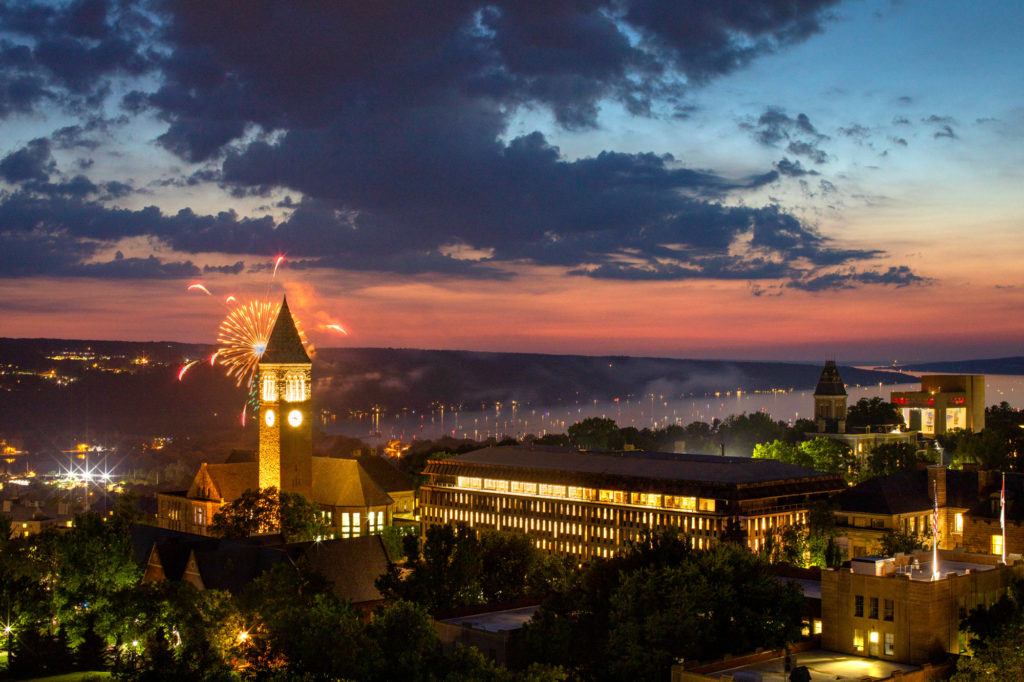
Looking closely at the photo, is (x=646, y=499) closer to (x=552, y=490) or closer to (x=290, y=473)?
(x=552, y=490)

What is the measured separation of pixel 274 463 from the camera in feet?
450

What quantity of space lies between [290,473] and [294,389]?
953 centimetres

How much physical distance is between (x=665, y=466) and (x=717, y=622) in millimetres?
77627

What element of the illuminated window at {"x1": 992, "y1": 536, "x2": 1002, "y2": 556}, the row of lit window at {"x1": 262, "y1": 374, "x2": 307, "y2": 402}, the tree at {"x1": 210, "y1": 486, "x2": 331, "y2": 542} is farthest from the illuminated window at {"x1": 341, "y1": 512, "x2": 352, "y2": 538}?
the illuminated window at {"x1": 992, "y1": 536, "x2": 1002, "y2": 556}

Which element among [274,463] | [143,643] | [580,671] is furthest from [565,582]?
[274,463]

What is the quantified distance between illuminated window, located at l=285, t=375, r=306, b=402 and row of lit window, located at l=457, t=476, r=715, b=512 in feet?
99.6

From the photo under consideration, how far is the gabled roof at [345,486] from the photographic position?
6033 inches

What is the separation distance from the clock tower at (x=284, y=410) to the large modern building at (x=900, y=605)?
8332 centimetres

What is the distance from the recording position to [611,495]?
143125 mm

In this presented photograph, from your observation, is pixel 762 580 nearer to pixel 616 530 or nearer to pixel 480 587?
pixel 480 587

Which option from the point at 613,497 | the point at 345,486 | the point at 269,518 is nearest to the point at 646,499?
the point at 613,497

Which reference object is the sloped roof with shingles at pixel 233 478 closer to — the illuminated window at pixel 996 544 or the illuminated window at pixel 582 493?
the illuminated window at pixel 582 493

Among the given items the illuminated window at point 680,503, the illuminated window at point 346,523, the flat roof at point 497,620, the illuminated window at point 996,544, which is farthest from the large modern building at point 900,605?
the illuminated window at point 346,523

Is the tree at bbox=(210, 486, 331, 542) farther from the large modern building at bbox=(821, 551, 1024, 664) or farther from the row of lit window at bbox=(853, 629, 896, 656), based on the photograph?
the row of lit window at bbox=(853, 629, 896, 656)
